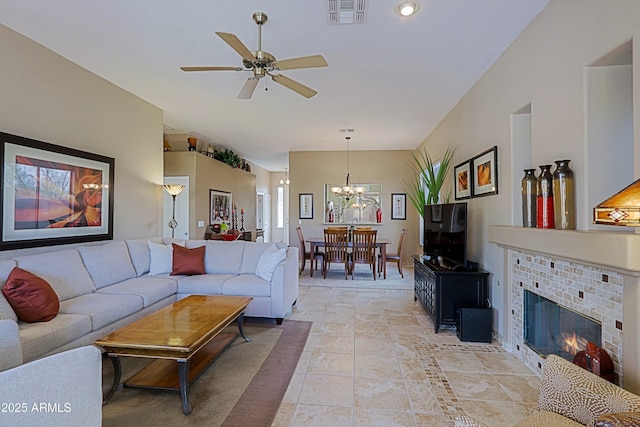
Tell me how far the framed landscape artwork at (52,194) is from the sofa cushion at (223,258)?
4.07 feet

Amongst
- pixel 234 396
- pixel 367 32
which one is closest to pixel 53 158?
pixel 234 396

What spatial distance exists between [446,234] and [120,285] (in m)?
3.71

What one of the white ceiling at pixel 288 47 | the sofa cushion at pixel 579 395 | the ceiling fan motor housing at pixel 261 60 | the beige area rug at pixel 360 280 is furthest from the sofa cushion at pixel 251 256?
the sofa cushion at pixel 579 395

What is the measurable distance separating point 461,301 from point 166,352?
2.78 m

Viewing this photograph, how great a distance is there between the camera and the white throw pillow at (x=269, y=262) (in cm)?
356

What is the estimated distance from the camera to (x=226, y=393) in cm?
216

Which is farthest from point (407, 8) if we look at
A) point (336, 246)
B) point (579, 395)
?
point (336, 246)

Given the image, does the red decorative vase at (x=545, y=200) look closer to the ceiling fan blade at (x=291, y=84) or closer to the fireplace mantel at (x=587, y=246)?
the fireplace mantel at (x=587, y=246)

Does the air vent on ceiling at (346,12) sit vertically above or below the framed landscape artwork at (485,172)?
above

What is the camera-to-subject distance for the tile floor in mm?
1940

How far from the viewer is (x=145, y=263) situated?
3.87m

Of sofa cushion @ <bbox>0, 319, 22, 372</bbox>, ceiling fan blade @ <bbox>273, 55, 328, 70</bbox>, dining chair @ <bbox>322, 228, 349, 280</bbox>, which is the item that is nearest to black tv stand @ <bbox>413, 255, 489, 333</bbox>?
ceiling fan blade @ <bbox>273, 55, 328, 70</bbox>

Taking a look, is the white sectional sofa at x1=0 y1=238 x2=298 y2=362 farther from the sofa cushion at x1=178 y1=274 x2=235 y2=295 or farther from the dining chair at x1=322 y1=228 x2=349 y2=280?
the dining chair at x1=322 y1=228 x2=349 y2=280

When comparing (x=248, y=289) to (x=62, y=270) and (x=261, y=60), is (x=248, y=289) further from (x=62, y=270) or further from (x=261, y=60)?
(x=261, y=60)
